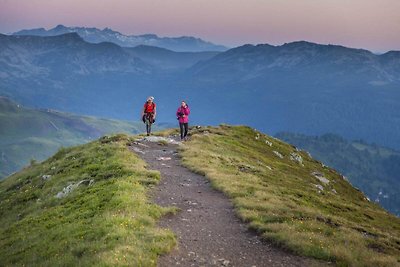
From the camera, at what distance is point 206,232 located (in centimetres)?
2502

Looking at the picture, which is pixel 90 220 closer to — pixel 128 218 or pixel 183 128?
pixel 128 218

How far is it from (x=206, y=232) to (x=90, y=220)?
692 centimetres

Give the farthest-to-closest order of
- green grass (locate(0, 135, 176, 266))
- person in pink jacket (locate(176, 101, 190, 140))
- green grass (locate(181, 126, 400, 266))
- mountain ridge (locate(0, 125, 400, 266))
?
person in pink jacket (locate(176, 101, 190, 140)), green grass (locate(181, 126, 400, 266)), mountain ridge (locate(0, 125, 400, 266)), green grass (locate(0, 135, 176, 266))

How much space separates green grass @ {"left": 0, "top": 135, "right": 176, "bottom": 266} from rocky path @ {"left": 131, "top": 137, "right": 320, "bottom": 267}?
41.0 inches

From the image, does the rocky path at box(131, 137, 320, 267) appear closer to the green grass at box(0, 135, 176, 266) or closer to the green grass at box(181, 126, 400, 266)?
the green grass at box(181, 126, 400, 266)

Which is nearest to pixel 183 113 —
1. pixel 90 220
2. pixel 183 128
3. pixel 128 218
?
pixel 183 128

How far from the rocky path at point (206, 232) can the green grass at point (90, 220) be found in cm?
104

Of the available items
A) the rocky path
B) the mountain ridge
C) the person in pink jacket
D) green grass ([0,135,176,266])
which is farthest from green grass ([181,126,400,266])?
the person in pink jacket

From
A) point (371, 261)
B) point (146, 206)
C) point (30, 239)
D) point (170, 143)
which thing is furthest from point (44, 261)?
point (170, 143)

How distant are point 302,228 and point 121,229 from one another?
36.4 feet

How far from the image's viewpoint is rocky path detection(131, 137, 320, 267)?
2130 cm

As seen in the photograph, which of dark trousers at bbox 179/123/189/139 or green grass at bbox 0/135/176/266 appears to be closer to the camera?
green grass at bbox 0/135/176/266

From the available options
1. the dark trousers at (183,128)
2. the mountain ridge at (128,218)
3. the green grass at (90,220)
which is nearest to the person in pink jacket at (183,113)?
the dark trousers at (183,128)

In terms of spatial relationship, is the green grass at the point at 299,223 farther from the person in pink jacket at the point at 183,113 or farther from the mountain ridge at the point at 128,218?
the person in pink jacket at the point at 183,113
